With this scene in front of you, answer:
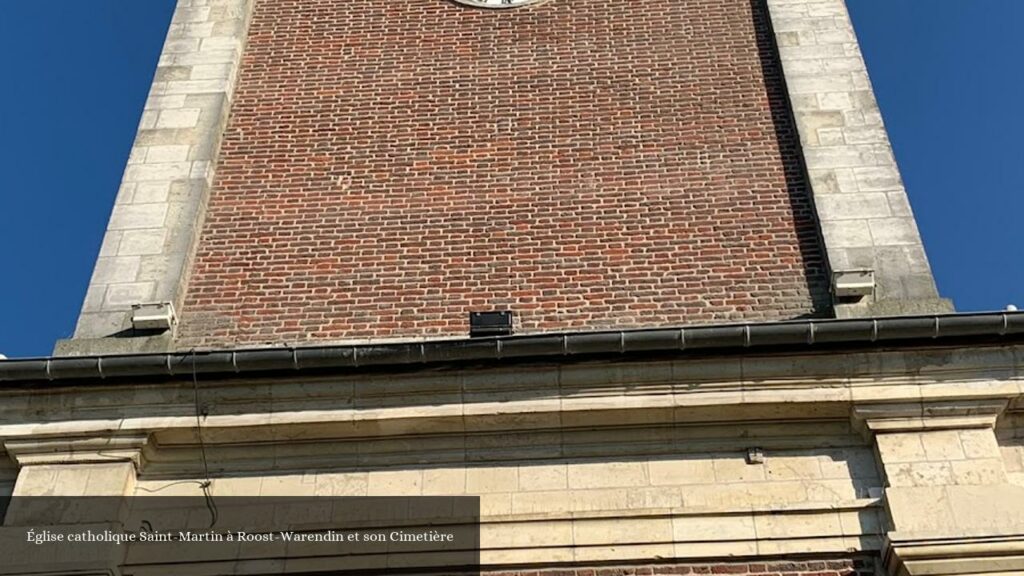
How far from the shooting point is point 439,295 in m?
8.87

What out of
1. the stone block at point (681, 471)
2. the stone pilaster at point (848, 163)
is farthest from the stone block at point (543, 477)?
the stone pilaster at point (848, 163)

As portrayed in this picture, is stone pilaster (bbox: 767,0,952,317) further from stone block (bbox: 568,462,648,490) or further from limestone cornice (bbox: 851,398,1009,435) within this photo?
stone block (bbox: 568,462,648,490)

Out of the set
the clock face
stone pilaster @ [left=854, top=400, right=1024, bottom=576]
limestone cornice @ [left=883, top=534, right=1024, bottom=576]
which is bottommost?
limestone cornice @ [left=883, top=534, right=1024, bottom=576]

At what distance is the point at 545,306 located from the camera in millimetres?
8703

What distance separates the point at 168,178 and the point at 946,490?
6.50m

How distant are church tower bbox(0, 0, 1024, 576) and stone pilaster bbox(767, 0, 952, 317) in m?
0.03

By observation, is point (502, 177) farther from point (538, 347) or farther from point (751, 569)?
point (751, 569)

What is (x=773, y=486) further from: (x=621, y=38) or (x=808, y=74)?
(x=621, y=38)

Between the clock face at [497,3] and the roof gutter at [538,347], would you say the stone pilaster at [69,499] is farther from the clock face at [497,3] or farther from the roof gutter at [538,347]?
the clock face at [497,3]


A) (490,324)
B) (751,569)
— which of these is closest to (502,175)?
(490,324)

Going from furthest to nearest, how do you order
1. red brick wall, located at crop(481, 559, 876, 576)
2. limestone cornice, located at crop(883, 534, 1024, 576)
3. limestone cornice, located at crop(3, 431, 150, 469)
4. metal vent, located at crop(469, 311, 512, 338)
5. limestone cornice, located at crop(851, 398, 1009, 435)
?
metal vent, located at crop(469, 311, 512, 338), limestone cornice, located at crop(3, 431, 150, 469), limestone cornice, located at crop(851, 398, 1009, 435), red brick wall, located at crop(481, 559, 876, 576), limestone cornice, located at crop(883, 534, 1024, 576)

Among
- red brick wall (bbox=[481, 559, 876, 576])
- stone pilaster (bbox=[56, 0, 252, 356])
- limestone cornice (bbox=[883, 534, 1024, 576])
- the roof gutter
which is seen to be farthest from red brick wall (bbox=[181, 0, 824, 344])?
limestone cornice (bbox=[883, 534, 1024, 576])

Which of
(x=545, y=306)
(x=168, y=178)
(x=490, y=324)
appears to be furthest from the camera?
(x=168, y=178)

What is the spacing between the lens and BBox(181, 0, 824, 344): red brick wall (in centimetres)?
878
